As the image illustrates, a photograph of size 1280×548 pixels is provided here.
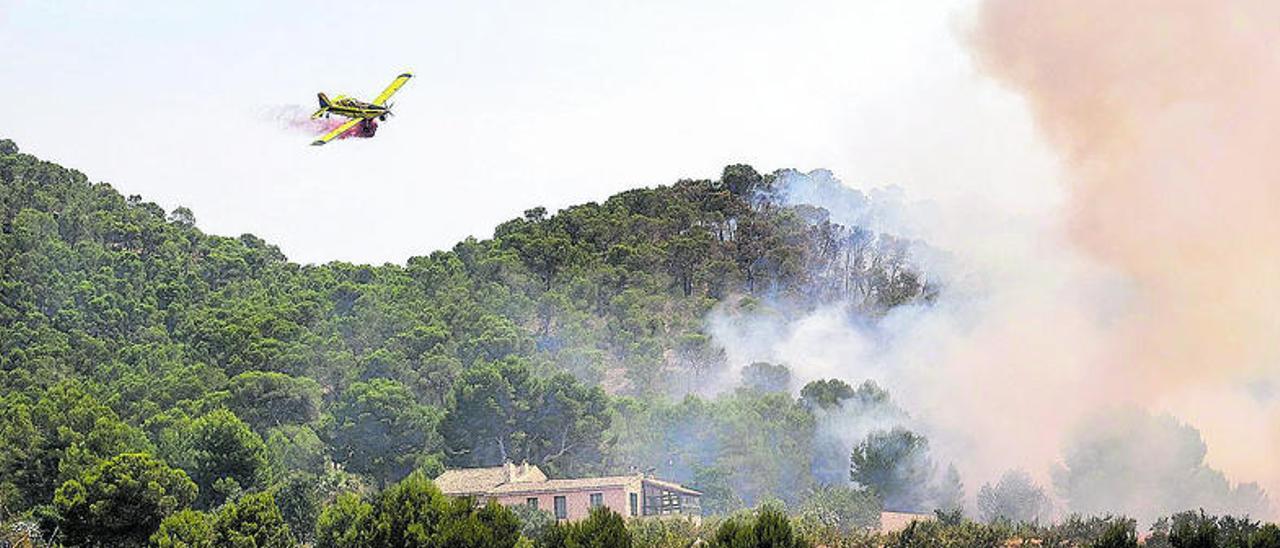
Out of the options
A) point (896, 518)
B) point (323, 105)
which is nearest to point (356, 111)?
point (323, 105)

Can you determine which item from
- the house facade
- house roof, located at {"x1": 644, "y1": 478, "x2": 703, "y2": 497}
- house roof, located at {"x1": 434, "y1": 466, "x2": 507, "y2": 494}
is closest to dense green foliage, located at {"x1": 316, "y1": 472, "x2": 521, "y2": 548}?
the house facade

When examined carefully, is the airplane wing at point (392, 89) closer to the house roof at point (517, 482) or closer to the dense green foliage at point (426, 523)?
the dense green foliage at point (426, 523)

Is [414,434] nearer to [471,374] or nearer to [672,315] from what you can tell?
[471,374]

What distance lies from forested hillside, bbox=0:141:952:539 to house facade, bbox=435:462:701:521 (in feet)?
15.3

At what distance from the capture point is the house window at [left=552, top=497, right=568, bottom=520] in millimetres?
88750

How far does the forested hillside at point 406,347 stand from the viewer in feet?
291

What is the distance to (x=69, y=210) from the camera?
451ft

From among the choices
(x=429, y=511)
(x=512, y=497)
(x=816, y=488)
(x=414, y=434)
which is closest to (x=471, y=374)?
(x=414, y=434)

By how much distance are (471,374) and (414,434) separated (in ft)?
16.3

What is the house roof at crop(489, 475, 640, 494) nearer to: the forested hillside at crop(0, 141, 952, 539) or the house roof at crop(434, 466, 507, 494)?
the house roof at crop(434, 466, 507, 494)

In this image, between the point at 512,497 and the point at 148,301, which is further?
the point at 148,301

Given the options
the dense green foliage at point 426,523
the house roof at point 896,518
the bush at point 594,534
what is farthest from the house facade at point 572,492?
the bush at point 594,534

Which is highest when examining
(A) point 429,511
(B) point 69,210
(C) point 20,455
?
(B) point 69,210

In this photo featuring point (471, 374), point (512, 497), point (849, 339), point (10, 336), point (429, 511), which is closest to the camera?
point (429, 511)
